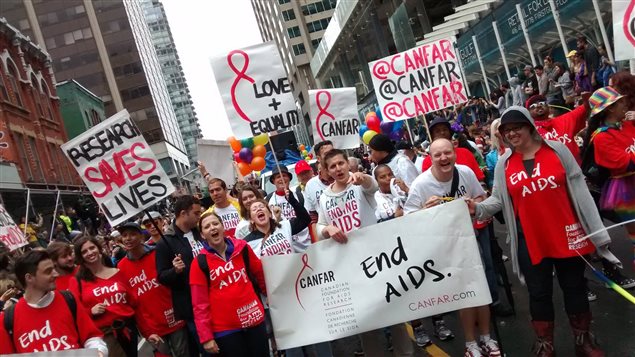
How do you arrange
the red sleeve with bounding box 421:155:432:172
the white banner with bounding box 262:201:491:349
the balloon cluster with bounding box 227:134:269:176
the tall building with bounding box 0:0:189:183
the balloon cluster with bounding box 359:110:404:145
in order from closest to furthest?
the white banner with bounding box 262:201:491:349 < the red sleeve with bounding box 421:155:432:172 < the balloon cluster with bounding box 359:110:404:145 < the balloon cluster with bounding box 227:134:269:176 < the tall building with bounding box 0:0:189:183

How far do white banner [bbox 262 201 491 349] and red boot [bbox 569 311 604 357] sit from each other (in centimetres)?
65

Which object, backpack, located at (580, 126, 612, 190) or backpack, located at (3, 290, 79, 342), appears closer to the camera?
backpack, located at (3, 290, 79, 342)

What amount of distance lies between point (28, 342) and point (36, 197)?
85.0ft

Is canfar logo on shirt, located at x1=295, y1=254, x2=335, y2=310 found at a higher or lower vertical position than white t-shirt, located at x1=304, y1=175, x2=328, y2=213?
lower

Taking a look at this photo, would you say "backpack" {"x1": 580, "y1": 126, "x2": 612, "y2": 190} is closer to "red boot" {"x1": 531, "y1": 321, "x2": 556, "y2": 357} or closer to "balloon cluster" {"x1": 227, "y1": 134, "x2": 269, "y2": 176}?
"red boot" {"x1": 531, "y1": 321, "x2": 556, "y2": 357}

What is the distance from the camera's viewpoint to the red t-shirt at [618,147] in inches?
213

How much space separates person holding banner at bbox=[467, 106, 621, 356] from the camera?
4547 mm

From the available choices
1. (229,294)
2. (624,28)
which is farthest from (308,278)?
(624,28)

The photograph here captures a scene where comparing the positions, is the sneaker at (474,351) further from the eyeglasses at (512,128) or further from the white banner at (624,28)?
the white banner at (624,28)

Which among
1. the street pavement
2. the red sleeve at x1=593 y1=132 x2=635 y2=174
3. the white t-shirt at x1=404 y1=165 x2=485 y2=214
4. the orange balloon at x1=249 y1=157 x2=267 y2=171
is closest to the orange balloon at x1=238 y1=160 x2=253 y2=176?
the orange balloon at x1=249 y1=157 x2=267 y2=171

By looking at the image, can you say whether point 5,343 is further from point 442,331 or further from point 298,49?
point 298,49

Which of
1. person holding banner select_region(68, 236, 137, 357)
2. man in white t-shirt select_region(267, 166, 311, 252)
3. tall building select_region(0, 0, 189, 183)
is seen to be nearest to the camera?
person holding banner select_region(68, 236, 137, 357)

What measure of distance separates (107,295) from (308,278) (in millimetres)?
1923

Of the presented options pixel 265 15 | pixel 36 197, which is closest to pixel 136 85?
pixel 265 15
